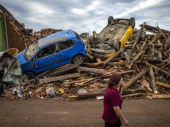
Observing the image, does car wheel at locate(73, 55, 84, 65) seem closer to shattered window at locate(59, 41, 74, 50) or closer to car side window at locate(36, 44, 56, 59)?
shattered window at locate(59, 41, 74, 50)

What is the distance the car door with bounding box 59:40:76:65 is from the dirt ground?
305 cm

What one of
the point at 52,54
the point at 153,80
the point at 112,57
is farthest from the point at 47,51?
the point at 153,80

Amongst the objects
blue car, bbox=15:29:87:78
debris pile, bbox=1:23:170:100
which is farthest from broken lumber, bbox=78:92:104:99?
blue car, bbox=15:29:87:78

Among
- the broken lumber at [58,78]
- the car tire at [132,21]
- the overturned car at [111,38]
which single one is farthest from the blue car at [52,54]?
the car tire at [132,21]

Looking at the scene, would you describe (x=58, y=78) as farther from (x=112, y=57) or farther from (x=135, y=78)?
(x=135, y=78)

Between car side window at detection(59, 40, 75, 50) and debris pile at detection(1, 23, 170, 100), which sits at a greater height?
car side window at detection(59, 40, 75, 50)

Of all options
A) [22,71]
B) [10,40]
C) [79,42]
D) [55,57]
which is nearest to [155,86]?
[79,42]

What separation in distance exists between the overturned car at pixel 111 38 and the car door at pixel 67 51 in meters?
1.93

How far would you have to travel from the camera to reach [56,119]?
492 centimetres

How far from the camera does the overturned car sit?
33.6 ft

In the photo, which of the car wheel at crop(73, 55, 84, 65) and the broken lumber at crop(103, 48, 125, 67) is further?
the car wheel at crop(73, 55, 84, 65)

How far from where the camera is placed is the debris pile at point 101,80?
22.9 feet

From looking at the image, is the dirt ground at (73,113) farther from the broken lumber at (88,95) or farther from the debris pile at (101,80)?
the debris pile at (101,80)

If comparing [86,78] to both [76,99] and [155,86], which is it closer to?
[76,99]
